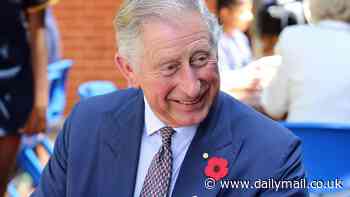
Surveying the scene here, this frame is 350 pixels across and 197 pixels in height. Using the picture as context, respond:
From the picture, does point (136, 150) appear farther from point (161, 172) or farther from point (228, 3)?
point (228, 3)

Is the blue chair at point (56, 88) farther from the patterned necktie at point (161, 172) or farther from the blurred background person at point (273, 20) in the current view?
the patterned necktie at point (161, 172)

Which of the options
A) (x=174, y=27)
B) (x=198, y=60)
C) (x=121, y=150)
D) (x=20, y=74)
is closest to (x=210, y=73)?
(x=198, y=60)

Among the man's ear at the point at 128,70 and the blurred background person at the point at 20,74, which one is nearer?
the man's ear at the point at 128,70

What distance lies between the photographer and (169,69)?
7.86 feet

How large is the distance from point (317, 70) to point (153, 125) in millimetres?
1384

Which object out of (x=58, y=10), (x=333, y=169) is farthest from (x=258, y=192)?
(x=58, y=10)

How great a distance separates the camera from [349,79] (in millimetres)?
3707

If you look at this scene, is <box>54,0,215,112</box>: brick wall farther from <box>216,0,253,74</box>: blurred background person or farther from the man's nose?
the man's nose

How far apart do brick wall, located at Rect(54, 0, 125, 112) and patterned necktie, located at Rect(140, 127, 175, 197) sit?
5.09m

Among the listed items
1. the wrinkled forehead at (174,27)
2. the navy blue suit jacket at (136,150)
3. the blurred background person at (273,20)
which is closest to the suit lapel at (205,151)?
the navy blue suit jacket at (136,150)

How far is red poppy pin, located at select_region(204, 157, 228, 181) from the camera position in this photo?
241 cm

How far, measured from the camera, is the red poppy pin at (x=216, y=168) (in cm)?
241

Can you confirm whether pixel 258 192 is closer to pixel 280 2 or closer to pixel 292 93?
pixel 292 93

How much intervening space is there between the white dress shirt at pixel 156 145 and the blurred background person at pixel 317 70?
136 centimetres
